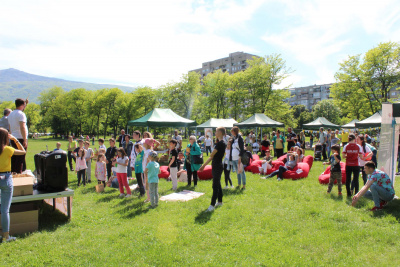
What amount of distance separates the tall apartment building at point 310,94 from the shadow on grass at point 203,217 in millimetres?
109240

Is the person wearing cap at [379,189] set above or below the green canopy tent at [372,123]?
below

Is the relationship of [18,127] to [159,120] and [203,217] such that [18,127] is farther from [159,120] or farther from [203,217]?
[159,120]

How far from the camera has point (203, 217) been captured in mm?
5312

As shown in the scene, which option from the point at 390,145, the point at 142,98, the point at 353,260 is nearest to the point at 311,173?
the point at 390,145

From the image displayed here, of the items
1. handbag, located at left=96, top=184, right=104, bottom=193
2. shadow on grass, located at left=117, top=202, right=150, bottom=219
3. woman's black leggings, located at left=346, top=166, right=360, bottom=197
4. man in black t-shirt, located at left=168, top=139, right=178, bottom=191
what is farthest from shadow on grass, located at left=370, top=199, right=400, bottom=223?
handbag, located at left=96, top=184, right=104, bottom=193

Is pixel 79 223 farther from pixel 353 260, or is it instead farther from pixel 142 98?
pixel 142 98

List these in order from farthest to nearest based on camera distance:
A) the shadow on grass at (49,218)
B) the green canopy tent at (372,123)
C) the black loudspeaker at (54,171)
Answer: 1. the green canopy tent at (372,123)
2. the shadow on grass at (49,218)
3. the black loudspeaker at (54,171)

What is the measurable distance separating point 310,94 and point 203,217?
120803 mm

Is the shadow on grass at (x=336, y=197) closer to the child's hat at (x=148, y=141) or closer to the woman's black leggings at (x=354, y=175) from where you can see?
the woman's black leggings at (x=354, y=175)

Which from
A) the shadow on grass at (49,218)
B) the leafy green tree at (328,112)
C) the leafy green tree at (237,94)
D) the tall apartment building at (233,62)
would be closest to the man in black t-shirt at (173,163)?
the shadow on grass at (49,218)

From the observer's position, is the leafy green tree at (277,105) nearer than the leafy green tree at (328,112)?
Yes

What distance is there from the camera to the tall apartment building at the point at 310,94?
10812 centimetres

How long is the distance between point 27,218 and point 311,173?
9808 millimetres

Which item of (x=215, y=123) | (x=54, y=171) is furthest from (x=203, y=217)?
(x=215, y=123)
